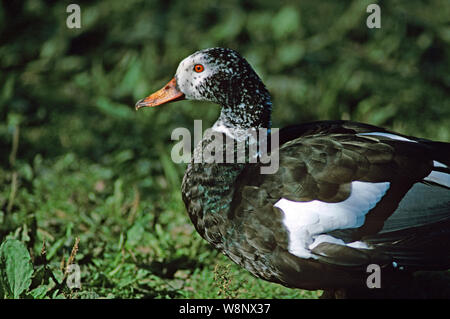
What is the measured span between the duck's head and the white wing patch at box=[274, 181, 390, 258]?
0.53 m

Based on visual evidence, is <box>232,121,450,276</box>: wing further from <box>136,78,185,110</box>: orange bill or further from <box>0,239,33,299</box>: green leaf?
<box>0,239,33,299</box>: green leaf

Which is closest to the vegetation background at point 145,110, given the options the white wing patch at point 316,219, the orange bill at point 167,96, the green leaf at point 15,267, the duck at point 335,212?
the green leaf at point 15,267

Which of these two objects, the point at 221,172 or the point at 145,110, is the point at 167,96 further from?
the point at 145,110

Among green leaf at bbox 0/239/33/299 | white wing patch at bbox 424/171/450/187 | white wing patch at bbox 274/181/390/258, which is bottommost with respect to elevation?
green leaf at bbox 0/239/33/299

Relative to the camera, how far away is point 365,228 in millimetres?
2629

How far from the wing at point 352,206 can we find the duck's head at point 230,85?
1.03 ft

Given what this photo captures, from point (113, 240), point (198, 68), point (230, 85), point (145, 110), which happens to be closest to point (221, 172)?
point (230, 85)

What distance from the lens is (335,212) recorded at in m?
Result: 2.62

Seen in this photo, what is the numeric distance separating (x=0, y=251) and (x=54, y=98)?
8.48 ft

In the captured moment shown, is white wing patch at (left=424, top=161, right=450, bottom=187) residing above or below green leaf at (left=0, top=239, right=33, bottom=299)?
above

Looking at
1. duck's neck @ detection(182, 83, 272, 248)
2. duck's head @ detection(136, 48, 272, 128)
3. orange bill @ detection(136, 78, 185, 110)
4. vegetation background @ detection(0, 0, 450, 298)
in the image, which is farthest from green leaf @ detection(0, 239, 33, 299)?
duck's head @ detection(136, 48, 272, 128)

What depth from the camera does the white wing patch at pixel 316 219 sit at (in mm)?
2604

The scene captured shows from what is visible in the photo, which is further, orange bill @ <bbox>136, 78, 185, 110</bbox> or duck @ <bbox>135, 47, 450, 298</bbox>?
orange bill @ <bbox>136, 78, 185, 110</bbox>

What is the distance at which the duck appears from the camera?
262 centimetres
